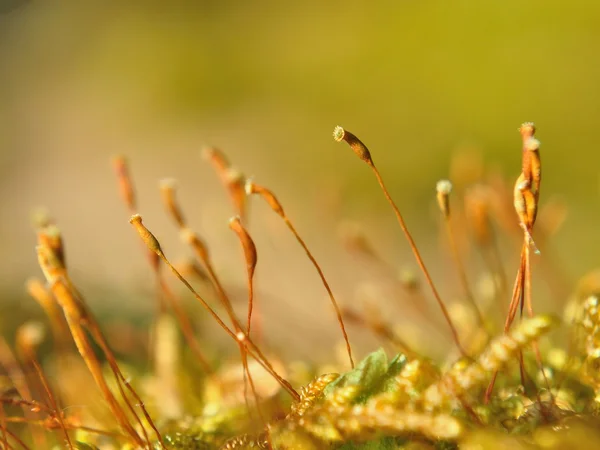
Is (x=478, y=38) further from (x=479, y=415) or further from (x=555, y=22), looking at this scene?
(x=479, y=415)

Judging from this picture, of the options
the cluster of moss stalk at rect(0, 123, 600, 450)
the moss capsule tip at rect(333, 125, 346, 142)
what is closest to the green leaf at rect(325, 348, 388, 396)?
the cluster of moss stalk at rect(0, 123, 600, 450)

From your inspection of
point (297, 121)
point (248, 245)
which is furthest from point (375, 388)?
point (297, 121)

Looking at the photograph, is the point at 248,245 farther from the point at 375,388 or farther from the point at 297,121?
the point at 297,121

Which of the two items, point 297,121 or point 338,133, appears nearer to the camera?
point 338,133

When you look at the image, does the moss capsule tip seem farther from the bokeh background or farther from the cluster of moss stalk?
the bokeh background

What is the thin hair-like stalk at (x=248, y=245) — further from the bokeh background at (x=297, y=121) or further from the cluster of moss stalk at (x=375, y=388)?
the bokeh background at (x=297, y=121)

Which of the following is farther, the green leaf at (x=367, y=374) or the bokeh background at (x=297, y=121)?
the bokeh background at (x=297, y=121)

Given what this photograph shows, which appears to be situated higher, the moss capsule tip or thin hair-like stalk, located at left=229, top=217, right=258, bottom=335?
the moss capsule tip

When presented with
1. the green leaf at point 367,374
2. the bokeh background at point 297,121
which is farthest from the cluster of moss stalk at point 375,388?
the bokeh background at point 297,121
